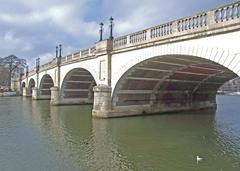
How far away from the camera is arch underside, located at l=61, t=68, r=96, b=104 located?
34750mm

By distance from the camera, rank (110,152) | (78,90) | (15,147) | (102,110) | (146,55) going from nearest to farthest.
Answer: (110,152) → (15,147) → (146,55) → (102,110) → (78,90)

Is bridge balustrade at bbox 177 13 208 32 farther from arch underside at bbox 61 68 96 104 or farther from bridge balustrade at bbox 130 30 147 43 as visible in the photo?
arch underside at bbox 61 68 96 104

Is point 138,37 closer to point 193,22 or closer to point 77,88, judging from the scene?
point 193,22

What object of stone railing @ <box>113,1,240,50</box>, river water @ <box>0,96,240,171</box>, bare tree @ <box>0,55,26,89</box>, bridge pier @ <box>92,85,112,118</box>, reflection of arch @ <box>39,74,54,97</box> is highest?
bare tree @ <box>0,55,26,89</box>

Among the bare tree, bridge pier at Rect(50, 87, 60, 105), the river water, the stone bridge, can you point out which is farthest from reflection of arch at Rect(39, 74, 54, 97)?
the bare tree

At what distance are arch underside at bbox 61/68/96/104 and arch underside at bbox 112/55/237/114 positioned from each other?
39.9 feet

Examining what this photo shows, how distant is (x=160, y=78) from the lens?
23.2 m

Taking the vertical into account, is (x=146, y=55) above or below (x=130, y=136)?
above

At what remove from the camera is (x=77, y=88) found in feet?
119

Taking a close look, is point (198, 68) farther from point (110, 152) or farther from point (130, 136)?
point (110, 152)

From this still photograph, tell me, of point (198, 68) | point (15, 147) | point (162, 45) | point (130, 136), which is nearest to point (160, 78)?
point (198, 68)

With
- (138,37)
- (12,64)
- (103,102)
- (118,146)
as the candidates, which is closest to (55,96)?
(103,102)

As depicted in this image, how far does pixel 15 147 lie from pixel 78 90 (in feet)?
78.9

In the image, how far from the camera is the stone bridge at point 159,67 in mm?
12711
